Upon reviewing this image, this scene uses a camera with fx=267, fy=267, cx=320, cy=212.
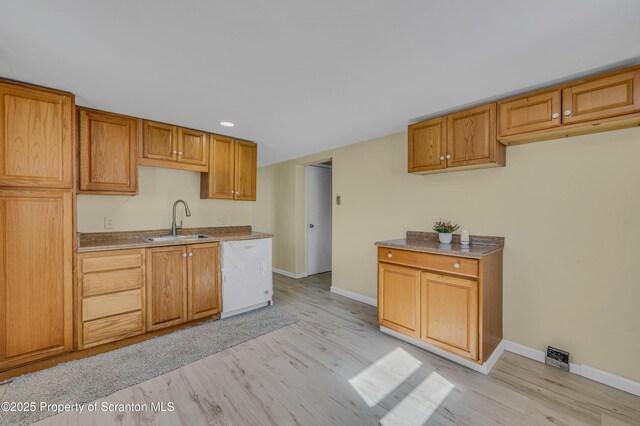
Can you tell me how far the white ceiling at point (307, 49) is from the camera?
1319 millimetres

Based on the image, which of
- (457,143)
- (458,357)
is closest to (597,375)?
(458,357)

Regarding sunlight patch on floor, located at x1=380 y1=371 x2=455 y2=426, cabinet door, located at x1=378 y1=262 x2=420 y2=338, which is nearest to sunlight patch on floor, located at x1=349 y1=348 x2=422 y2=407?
sunlight patch on floor, located at x1=380 y1=371 x2=455 y2=426

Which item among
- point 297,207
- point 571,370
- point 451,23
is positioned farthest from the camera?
point 297,207

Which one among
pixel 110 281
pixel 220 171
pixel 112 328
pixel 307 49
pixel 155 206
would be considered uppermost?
pixel 307 49

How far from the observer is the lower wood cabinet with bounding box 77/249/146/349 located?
2328 mm

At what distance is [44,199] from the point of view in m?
2.20

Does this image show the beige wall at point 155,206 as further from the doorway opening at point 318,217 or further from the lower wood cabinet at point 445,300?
the lower wood cabinet at point 445,300

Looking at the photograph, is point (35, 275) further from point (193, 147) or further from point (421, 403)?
point (421, 403)

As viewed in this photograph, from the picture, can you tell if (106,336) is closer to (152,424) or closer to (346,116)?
(152,424)

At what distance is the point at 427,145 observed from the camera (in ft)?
9.09

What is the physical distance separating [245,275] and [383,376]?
1.92m

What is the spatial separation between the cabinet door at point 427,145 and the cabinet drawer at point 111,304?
3063 millimetres

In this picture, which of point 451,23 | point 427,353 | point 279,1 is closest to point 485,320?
point 427,353

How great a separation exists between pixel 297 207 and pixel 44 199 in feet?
10.7
